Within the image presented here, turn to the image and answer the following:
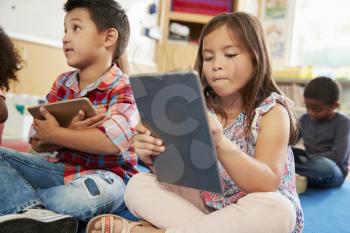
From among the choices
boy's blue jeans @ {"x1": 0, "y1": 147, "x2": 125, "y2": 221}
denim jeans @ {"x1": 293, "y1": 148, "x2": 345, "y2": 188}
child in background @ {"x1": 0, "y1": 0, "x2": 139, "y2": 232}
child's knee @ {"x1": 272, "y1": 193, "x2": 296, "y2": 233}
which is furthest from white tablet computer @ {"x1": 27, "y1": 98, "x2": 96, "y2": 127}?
denim jeans @ {"x1": 293, "y1": 148, "x2": 345, "y2": 188}

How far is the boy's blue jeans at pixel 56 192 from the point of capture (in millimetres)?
725

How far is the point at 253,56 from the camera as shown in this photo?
2.39ft

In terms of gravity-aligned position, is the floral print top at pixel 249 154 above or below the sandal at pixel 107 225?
above

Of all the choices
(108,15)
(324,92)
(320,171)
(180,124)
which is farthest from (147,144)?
(324,92)

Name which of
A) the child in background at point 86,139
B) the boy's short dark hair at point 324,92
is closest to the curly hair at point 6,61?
the child in background at point 86,139

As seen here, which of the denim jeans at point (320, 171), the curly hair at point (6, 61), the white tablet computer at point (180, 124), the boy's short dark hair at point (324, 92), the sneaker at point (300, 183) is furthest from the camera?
the boy's short dark hair at point (324, 92)

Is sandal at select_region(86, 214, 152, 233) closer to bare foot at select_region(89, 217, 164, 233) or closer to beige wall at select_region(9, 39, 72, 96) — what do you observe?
bare foot at select_region(89, 217, 164, 233)

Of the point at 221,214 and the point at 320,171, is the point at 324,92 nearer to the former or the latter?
the point at 320,171

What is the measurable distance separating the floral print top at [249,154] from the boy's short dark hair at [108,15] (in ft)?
1.45

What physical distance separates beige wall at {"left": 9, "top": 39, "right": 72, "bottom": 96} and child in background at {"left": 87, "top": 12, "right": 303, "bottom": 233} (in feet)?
3.99

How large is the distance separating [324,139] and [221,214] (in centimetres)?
126

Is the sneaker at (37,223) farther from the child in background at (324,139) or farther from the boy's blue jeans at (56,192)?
the child in background at (324,139)

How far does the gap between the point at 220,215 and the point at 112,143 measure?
1.10 feet

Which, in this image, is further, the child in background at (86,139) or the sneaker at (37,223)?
the child in background at (86,139)
